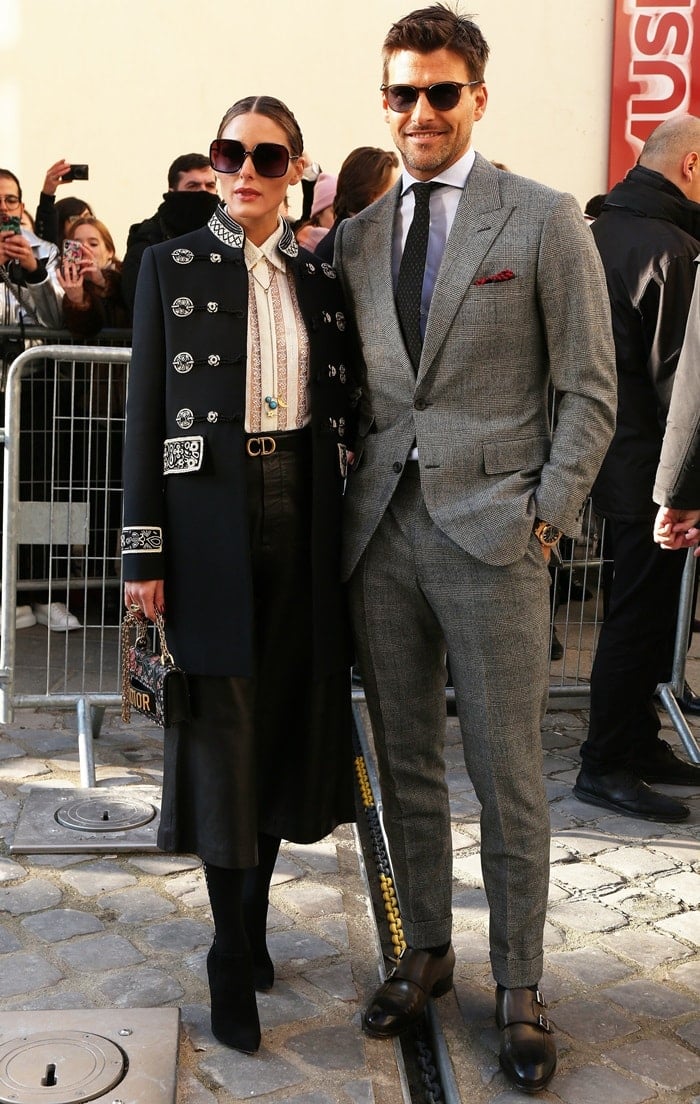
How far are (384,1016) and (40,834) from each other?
1.67 meters

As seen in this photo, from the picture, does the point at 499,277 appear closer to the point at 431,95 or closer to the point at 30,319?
the point at 431,95

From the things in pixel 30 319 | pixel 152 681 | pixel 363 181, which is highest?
pixel 363 181

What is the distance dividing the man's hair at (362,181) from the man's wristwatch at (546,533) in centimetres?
365

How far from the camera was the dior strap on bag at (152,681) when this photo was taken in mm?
3053

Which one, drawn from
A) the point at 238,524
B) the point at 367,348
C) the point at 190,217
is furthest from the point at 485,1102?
the point at 190,217

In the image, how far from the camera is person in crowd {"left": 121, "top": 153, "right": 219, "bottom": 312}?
627 cm

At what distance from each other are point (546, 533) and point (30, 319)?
464 centimetres

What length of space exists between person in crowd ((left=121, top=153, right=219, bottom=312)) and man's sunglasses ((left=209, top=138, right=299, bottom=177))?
9.86 feet

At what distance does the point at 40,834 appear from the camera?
4.43 meters

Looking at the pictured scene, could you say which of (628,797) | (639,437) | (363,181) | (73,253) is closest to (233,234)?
(639,437)

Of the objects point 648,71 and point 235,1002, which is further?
point 648,71

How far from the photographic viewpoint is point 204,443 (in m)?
3.01

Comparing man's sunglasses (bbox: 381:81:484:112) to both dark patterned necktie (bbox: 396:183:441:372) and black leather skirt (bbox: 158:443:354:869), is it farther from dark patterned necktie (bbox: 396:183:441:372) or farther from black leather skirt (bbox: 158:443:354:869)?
black leather skirt (bbox: 158:443:354:869)

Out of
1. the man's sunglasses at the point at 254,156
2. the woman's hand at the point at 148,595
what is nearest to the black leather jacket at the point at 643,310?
the man's sunglasses at the point at 254,156
